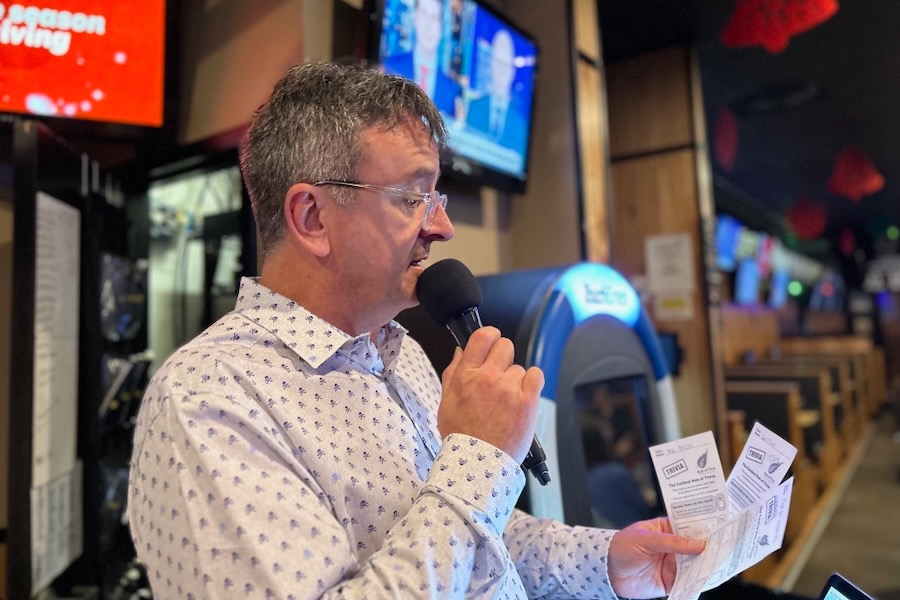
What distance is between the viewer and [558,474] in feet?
4.98

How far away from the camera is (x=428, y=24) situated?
6.20 feet

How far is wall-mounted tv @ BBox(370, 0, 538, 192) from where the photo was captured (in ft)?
5.92

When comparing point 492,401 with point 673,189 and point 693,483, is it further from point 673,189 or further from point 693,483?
point 673,189

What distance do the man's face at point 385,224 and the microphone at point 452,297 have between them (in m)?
0.03

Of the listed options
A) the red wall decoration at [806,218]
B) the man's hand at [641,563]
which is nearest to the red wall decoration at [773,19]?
the man's hand at [641,563]

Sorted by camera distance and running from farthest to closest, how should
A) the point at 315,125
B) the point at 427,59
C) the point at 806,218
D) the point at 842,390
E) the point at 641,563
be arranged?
1. the point at 806,218
2. the point at 842,390
3. the point at 427,59
4. the point at 641,563
5. the point at 315,125

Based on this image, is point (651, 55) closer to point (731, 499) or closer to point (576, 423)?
point (576, 423)

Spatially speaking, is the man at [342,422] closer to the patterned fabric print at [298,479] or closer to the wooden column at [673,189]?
the patterned fabric print at [298,479]

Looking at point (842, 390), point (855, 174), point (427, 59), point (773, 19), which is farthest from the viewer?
point (842, 390)

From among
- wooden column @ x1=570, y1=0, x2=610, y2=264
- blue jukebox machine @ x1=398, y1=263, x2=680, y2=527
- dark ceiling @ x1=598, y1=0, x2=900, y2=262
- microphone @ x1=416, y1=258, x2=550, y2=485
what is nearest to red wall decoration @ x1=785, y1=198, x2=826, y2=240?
dark ceiling @ x1=598, y1=0, x2=900, y2=262

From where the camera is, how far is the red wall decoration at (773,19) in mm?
2592

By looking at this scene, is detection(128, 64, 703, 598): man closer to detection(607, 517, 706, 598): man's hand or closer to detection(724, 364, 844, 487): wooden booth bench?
detection(607, 517, 706, 598): man's hand

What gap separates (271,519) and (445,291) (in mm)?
455

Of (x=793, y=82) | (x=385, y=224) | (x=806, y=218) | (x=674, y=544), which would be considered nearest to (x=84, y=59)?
(x=385, y=224)
